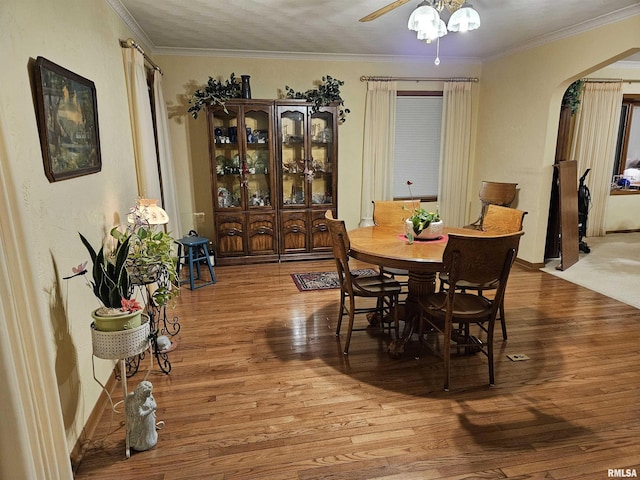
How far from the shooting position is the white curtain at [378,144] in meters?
5.46

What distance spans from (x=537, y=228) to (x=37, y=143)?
4.89 meters

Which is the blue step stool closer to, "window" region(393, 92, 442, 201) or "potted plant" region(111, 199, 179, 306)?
"potted plant" region(111, 199, 179, 306)

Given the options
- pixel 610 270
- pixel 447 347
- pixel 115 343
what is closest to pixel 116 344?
pixel 115 343

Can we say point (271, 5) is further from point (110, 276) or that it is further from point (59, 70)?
point (110, 276)

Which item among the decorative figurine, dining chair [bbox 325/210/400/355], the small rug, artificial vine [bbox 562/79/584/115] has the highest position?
artificial vine [bbox 562/79/584/115]

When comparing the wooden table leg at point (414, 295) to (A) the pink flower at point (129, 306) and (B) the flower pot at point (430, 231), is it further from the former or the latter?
(A) the pink flower at point (129, 306)

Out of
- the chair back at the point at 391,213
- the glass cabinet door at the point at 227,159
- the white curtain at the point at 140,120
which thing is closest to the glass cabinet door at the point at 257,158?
the glass cabinet door at the point at 227,159

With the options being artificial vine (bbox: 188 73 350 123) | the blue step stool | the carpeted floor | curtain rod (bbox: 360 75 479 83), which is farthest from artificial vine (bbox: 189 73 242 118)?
the carpeted floor

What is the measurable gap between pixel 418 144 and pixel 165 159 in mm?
3421

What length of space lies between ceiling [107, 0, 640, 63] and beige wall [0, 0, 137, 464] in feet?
3.13

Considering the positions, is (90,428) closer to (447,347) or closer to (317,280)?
(447,347)

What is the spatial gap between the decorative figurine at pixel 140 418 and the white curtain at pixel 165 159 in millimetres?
2492

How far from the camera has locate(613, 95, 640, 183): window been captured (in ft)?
21.2

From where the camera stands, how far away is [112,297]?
1998 millimetres
